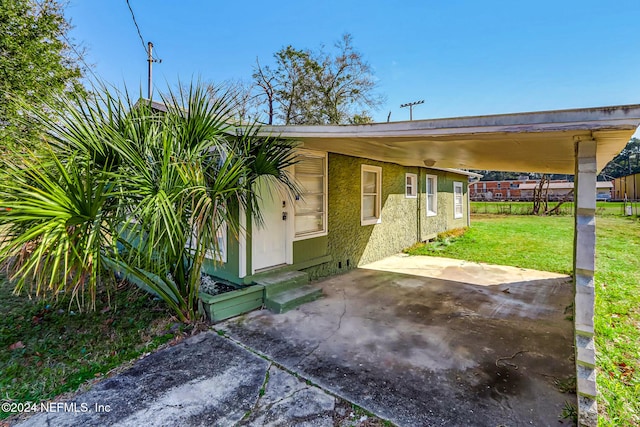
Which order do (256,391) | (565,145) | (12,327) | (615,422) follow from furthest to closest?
(12,327)
(565,145)
(256,391)
(615,422)

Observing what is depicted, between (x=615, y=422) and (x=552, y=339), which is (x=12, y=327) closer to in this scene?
(x=615, y=422)

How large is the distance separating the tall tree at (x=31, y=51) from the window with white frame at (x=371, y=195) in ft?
28.3

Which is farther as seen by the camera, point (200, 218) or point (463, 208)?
point (463, 208)

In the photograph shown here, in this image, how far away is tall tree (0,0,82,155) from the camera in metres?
8.47

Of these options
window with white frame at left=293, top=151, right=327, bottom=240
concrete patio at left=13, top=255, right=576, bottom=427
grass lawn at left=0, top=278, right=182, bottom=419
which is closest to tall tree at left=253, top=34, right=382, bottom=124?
window with white frame at left=293, top=151, right=327, bottom=240

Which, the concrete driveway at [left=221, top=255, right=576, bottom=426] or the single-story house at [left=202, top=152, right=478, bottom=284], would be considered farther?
the single-story house at [left=202, top=152, right=478, bottom=284]

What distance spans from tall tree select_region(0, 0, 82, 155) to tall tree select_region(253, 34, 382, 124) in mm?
10833

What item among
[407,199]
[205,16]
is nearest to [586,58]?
[407,199]

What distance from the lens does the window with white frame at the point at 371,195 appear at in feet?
23.7

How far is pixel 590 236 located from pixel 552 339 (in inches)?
72.0

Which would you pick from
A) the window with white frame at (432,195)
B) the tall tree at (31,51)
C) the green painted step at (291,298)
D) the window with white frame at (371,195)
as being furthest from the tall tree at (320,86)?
the green painted step at (291,298)

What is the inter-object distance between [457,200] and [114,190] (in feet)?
41.1

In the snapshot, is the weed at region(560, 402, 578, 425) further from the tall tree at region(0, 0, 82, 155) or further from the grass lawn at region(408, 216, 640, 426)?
the tall tree at region(0, 0, 82, 155)

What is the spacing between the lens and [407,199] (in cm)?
902
